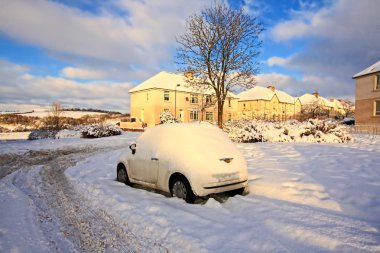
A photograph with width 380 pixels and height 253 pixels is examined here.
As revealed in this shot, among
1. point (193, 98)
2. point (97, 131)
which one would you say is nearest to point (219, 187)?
point (97, 131)

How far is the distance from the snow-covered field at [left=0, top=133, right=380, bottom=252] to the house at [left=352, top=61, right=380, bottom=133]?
87.2 ft

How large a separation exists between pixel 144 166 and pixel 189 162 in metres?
1.68

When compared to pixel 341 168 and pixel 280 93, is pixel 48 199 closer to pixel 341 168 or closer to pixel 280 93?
pixel 341 168

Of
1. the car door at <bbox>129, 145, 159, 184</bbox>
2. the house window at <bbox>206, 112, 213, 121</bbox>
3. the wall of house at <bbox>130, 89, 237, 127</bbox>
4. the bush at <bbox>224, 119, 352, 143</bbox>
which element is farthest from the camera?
the house window at <bbox>206, 112, 213, 121</bbox>

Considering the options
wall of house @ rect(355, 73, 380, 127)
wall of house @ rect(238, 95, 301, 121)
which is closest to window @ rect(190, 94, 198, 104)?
wall of house @ rect(238, 95, 301, 121)

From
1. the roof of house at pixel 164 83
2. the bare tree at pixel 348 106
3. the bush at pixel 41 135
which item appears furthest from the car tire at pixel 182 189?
the bare tree at pixel 348 106

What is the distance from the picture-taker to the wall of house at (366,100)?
3002 centimetres

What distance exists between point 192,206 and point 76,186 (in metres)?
3.87

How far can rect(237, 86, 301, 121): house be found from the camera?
57125 mm

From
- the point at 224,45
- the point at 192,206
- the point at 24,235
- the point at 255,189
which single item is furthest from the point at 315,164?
the point at 224,45

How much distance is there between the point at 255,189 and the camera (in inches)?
262

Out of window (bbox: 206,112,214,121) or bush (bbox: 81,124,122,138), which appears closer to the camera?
bush (bbox: 81,124,122,138)

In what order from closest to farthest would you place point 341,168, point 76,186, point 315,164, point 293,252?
point 293,252, point 76,186, point 341,168, point 315,164

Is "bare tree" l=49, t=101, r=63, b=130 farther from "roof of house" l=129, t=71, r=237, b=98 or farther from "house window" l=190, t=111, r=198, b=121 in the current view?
"house window" l=190, t=111, r=198, b=121
